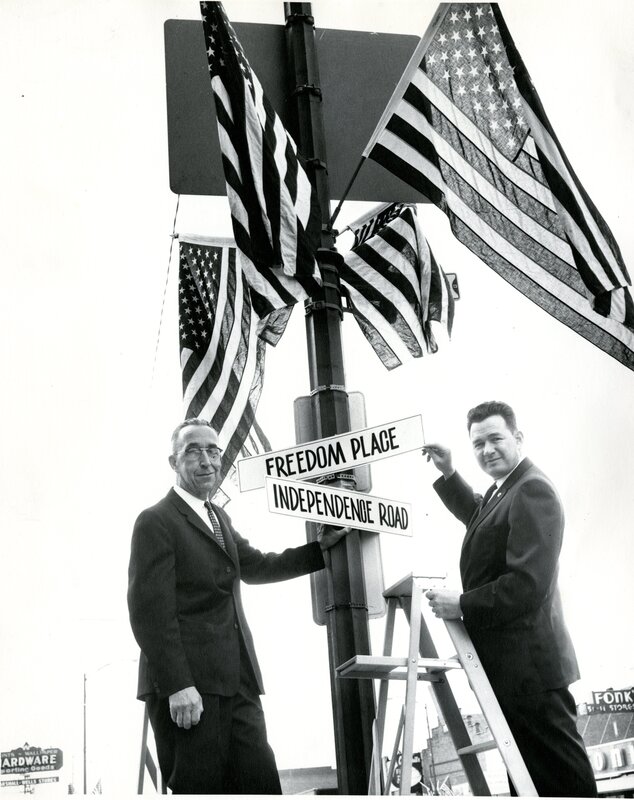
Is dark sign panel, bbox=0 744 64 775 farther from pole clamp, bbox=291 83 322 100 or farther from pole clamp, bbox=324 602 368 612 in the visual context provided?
pole clamp, bbox=291 83 322 100

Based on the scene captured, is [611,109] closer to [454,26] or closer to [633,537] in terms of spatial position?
[454,26]

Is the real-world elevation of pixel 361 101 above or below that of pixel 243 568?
above

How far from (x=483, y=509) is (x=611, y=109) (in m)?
3.01

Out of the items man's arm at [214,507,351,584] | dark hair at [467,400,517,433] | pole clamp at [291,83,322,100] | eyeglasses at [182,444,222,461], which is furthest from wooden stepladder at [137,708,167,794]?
pole clamp at [291,83,322,100]

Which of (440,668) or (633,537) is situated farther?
(633,537)

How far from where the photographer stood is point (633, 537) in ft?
17.5

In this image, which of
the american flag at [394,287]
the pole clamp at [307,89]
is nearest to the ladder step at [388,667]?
the american flag at [394,287]

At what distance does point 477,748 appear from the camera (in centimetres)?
384

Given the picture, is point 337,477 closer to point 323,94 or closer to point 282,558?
point 282,558

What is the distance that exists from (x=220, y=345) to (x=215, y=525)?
1175mm

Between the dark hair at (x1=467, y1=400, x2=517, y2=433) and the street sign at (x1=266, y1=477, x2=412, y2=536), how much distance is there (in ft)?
3.45

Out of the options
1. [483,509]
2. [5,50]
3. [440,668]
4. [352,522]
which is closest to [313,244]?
[352,522]

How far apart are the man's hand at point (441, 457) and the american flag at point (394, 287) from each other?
0.62 meters

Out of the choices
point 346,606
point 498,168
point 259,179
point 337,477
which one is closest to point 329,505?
point 337,477
